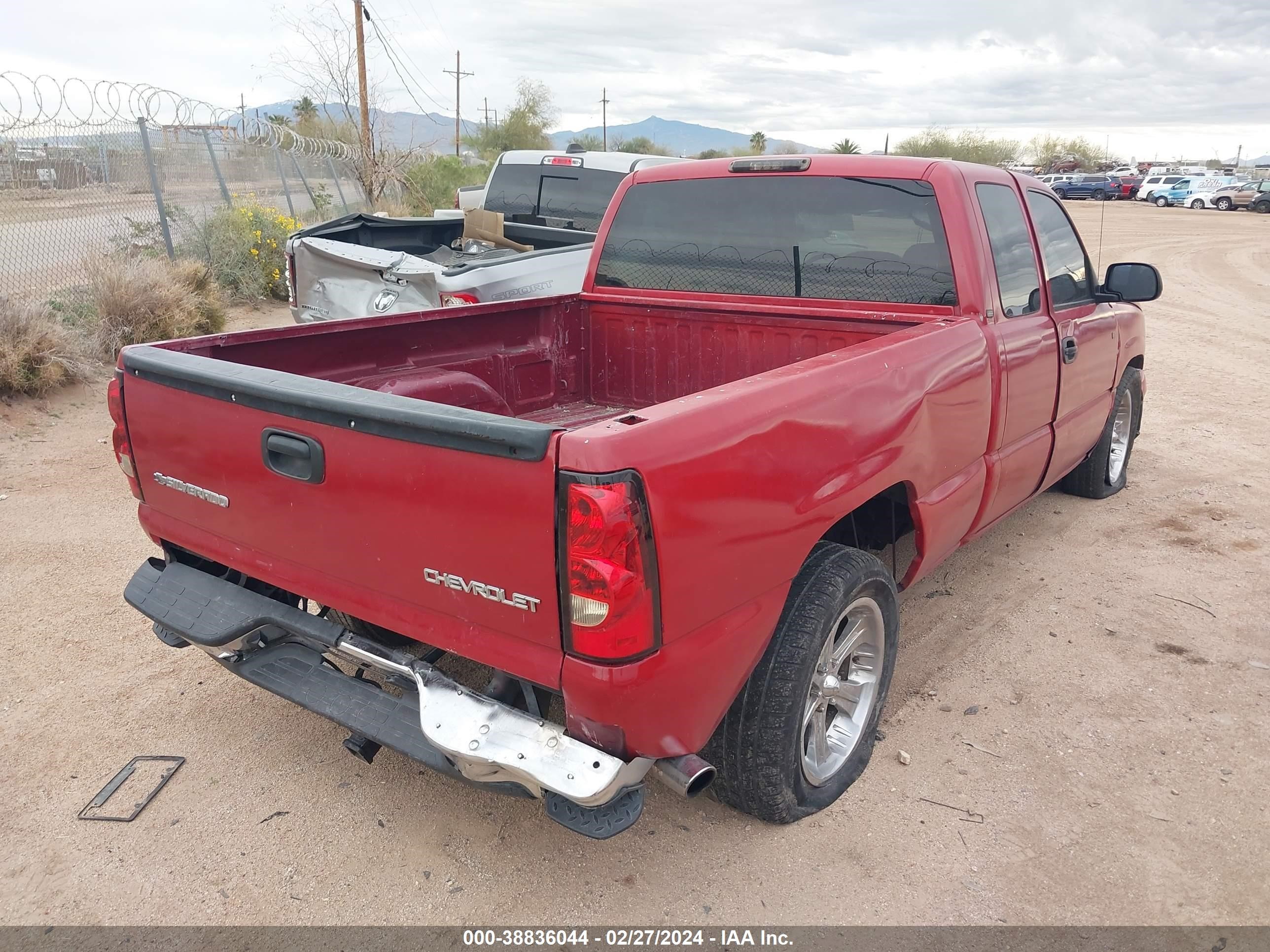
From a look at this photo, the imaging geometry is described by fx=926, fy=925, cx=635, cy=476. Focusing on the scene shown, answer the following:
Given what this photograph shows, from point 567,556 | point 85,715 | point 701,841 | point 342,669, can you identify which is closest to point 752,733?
point 701,841

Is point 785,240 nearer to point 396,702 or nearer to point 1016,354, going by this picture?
point 1016,354

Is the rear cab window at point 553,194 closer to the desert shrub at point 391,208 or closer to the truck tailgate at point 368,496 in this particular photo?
the truck tailgate at point 368,496

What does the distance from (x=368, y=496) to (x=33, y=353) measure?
21.9 ft

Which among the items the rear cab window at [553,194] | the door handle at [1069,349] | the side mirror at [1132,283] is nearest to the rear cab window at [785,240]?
the door handle at [1069,349]

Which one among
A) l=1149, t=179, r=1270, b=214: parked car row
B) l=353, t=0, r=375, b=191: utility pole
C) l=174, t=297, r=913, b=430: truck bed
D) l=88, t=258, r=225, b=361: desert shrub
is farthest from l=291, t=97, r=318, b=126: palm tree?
l=1149, t=179, r=1270, b=214: parked car row

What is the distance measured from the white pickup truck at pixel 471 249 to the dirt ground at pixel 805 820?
2.59 m

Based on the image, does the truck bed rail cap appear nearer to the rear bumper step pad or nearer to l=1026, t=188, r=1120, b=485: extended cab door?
the rear bumper step pad

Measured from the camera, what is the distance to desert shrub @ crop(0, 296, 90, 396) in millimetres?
7320

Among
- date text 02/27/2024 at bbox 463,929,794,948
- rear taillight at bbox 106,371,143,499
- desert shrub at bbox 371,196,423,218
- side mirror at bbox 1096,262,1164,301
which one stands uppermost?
side mirror at bbox 1096,262,1164,301

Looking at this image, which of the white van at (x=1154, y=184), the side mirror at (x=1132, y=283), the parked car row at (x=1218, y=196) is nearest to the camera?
the side mirror at (x=1132, y=283)

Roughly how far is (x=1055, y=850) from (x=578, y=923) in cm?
146

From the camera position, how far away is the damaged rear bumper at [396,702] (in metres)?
2.20

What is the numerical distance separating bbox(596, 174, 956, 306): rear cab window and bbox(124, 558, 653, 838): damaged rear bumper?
2287mm

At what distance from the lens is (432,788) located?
3.12 m
